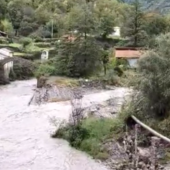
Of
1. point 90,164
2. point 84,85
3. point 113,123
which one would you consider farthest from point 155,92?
point 84,85

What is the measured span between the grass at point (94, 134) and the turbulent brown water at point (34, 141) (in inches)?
12.1

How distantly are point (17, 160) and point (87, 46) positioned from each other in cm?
2009

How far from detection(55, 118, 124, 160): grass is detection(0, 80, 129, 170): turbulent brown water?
308 mm

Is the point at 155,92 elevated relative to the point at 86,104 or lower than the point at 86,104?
elevated

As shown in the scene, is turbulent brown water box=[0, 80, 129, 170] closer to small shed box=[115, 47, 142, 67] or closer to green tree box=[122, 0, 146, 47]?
small shed box=[115, 47, 142, 67]

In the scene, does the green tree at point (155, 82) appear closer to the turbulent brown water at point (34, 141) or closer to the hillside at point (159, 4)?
the turbulent brown water at point (34, 141)

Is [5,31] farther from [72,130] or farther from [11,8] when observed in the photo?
[72,130]

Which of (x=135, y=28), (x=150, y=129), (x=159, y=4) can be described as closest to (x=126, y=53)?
(x=135, y=28)

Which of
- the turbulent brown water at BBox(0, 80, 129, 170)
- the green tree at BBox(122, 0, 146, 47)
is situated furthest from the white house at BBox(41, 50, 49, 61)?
the turbulent brown water at BBox(0, 80, 129, 170)

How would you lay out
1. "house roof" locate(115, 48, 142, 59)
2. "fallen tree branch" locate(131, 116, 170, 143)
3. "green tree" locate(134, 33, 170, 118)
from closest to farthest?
"fallen tree branch" locate(131, 116, 170, 143), "green tree" locate(134, 33, 170, 118), "house roof" locate(115, 48, 142, 59)

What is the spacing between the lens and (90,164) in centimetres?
1527

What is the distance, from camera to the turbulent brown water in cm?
1540

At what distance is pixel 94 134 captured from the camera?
1738 cm

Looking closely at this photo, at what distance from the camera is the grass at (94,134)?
16.3 m
